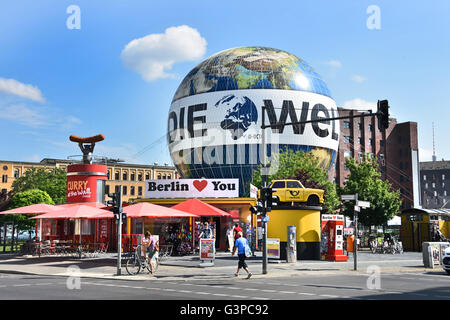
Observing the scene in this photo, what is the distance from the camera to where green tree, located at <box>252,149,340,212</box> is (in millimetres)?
49219

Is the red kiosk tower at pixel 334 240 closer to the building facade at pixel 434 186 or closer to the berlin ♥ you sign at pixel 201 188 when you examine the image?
the berlin ♥ you sign at pixel 201 188

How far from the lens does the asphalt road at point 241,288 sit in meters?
14.6

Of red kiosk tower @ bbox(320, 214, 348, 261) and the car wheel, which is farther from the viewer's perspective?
the car wheel

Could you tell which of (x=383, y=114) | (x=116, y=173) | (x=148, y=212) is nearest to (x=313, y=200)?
(x=148, y=212)

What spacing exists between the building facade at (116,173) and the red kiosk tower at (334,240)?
295 feet

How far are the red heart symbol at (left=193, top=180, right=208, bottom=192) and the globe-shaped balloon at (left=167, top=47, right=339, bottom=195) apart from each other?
15973mm

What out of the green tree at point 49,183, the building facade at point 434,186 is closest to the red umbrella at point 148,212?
the green tree at point 49,183

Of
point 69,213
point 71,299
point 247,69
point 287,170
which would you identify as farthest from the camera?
point 247,69

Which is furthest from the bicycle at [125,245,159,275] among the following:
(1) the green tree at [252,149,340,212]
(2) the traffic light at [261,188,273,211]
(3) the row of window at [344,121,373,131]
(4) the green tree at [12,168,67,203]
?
(3) the row of window at [344,121,373,131]

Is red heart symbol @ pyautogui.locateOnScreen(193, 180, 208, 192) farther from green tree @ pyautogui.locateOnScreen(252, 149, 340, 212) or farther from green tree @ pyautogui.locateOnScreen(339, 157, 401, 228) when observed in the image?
green tree @ pyautogui.locateOnScreen(339, 157, 401, 228)

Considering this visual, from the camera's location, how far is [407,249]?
42.9 m
